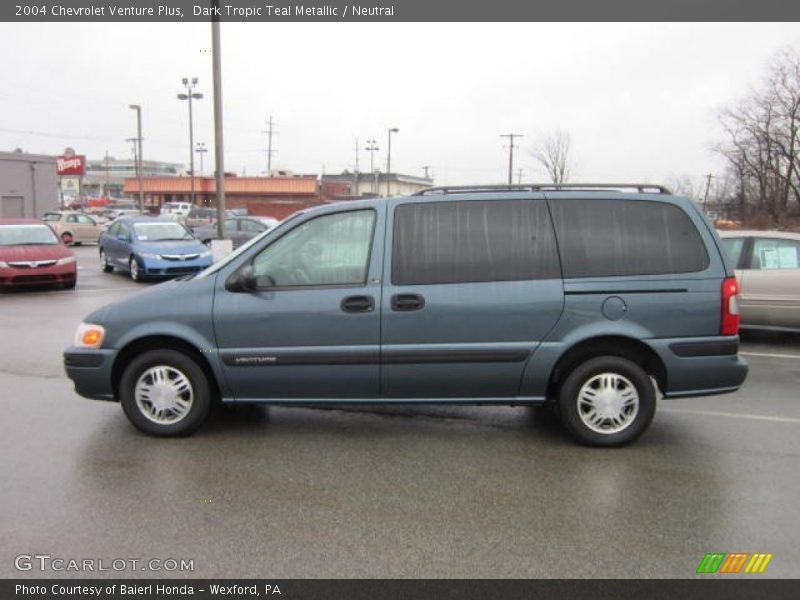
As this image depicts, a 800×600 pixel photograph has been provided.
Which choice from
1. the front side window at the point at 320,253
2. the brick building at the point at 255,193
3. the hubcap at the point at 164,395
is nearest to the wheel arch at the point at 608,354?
the front side window at the point at 320,253

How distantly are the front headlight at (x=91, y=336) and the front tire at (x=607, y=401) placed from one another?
341cm

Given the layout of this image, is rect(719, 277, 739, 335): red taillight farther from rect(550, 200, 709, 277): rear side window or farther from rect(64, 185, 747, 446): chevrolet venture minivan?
rect(550, 200, 709, 277): rear side window

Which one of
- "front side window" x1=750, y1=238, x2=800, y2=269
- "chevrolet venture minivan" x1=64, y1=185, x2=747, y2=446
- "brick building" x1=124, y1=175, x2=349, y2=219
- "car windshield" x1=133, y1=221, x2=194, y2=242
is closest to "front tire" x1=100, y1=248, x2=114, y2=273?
"car windshield" x1=133, y1=221, x2=194, y2=242

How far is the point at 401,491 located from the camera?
4.05m

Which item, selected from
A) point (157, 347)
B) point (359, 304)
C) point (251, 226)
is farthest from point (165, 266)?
point (359, 304)

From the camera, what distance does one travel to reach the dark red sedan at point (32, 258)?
44.7 feet

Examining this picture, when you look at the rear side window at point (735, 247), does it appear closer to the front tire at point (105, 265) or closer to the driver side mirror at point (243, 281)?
the driver side mirror at point (243, 281)

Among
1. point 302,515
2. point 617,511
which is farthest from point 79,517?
point 617,511

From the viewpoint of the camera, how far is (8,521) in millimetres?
3605

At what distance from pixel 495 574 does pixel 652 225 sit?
9.36 ft

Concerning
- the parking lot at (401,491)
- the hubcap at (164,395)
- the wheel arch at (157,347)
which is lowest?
the parking lot at (401,491)

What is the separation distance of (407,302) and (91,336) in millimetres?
2382

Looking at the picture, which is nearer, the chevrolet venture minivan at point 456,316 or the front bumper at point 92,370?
the chevrolet venture minivan at point 456,316

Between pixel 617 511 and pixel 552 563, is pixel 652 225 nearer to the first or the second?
pixel 617 511
